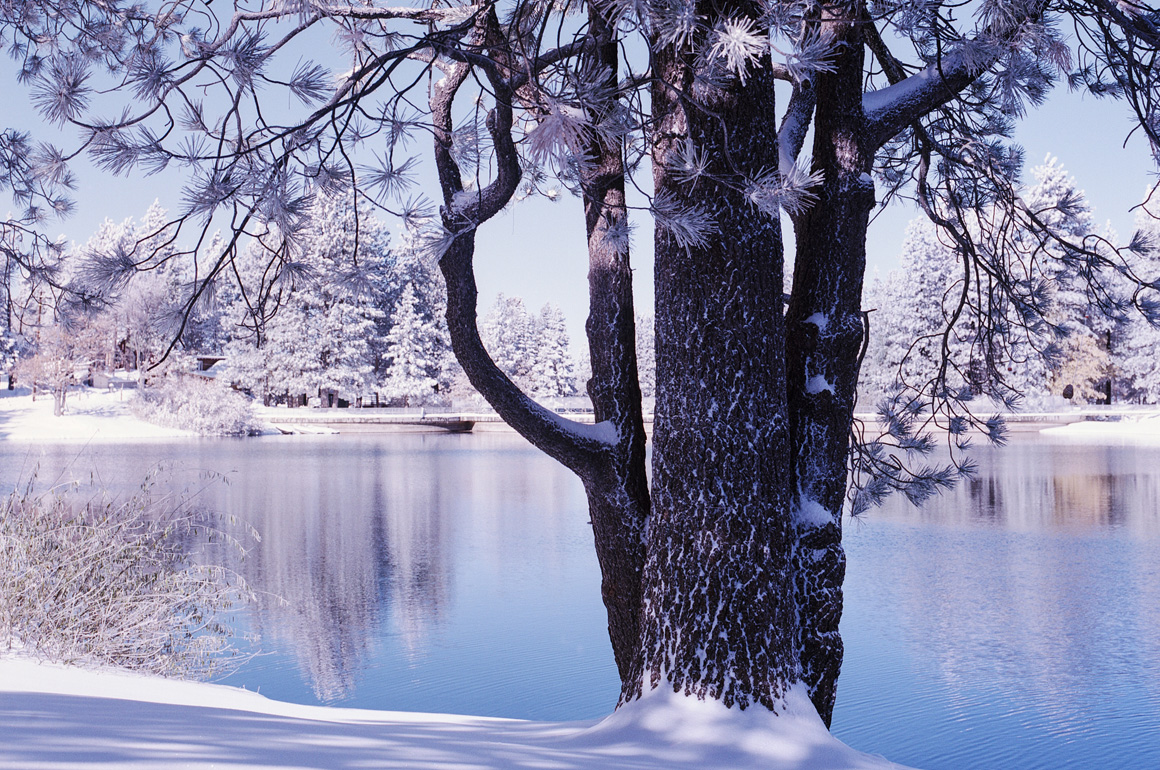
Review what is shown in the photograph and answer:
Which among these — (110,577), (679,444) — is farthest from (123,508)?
(679,444)

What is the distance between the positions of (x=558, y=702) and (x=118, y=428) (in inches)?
1101

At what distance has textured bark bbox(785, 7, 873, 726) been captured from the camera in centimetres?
341

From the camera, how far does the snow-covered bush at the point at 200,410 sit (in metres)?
29.8

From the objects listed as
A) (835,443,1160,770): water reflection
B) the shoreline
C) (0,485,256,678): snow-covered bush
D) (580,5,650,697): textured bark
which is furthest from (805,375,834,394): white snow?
the shoreline

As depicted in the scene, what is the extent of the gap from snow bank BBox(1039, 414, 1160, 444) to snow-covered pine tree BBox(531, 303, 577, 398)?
86.9 ft

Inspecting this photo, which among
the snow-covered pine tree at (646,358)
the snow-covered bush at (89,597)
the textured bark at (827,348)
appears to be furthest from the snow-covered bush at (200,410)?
the textured bark at (827,348)

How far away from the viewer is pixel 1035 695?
6.25 m

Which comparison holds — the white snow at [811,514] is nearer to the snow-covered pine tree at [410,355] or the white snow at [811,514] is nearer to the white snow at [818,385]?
the white snow at [818,385]

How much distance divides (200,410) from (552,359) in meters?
26.0

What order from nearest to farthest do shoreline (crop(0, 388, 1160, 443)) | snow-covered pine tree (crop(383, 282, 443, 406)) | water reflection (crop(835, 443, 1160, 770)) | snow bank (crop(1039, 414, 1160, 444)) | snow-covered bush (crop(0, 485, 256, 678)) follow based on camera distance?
1. snow-covered bush (crop(0, 485, 256, 678))
2. water reflection (crop(835, 443, 1160, 770))
3. snow bank (crop(1039, 414, 1160, 444))
4. shoreline (crop(0, 388, 1160, 443))
5. snow-covered pine tree (crop(383, 282, 443, 406))

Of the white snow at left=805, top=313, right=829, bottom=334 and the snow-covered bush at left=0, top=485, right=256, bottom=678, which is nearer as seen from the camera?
the white snow at left=805, top=313, right=829, bottom=334

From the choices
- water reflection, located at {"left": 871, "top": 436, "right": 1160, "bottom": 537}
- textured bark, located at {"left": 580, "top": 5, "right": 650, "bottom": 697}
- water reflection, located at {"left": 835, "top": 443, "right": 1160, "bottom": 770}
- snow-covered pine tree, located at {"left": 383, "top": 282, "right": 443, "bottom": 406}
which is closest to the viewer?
textured bark, located at {"left": 580, "top": 5, "right": 650, "bottom": 697}

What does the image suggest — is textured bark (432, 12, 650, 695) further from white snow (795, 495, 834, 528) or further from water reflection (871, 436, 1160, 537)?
water reflection (871, 436, 1160, 537)

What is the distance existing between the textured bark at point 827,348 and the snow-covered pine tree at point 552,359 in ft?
152
